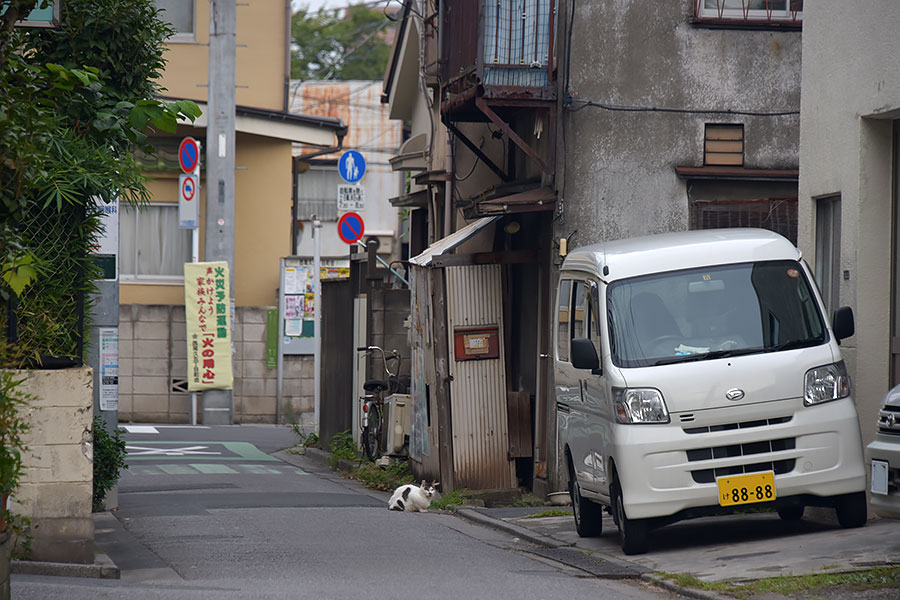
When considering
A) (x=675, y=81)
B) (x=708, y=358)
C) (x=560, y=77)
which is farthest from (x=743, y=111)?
(x=708, y=358)

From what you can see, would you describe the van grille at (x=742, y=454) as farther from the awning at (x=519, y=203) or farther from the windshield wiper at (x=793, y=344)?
the awning at (x=519, y=203)

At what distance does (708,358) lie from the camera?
9992 mm

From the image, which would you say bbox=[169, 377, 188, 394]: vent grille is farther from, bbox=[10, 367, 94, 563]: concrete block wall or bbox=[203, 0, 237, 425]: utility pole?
bbox=[10, 367, 94, 563]: concrete block wall

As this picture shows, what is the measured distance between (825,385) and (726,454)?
954mm

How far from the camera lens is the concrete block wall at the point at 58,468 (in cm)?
926

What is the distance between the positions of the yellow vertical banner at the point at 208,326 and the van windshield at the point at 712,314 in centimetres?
1687

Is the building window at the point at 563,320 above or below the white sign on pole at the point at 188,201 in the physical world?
below

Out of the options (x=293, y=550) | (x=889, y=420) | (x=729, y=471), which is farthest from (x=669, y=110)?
(x=889, y=420)

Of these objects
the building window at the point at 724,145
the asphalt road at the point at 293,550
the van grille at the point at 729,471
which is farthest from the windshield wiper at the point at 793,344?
the building window at the point at 724,145

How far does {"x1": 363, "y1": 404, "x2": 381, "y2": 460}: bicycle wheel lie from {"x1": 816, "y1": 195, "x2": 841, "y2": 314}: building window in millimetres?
7358

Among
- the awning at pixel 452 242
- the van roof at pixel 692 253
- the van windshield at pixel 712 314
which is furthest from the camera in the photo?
the awning at pixel 452 242

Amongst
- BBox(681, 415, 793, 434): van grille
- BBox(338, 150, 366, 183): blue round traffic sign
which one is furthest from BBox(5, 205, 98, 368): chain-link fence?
BBox(338, 150, 366, 183): blue round traffic sign

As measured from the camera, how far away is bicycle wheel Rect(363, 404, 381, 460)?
17797 millimetres

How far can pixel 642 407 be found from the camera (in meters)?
9.80
